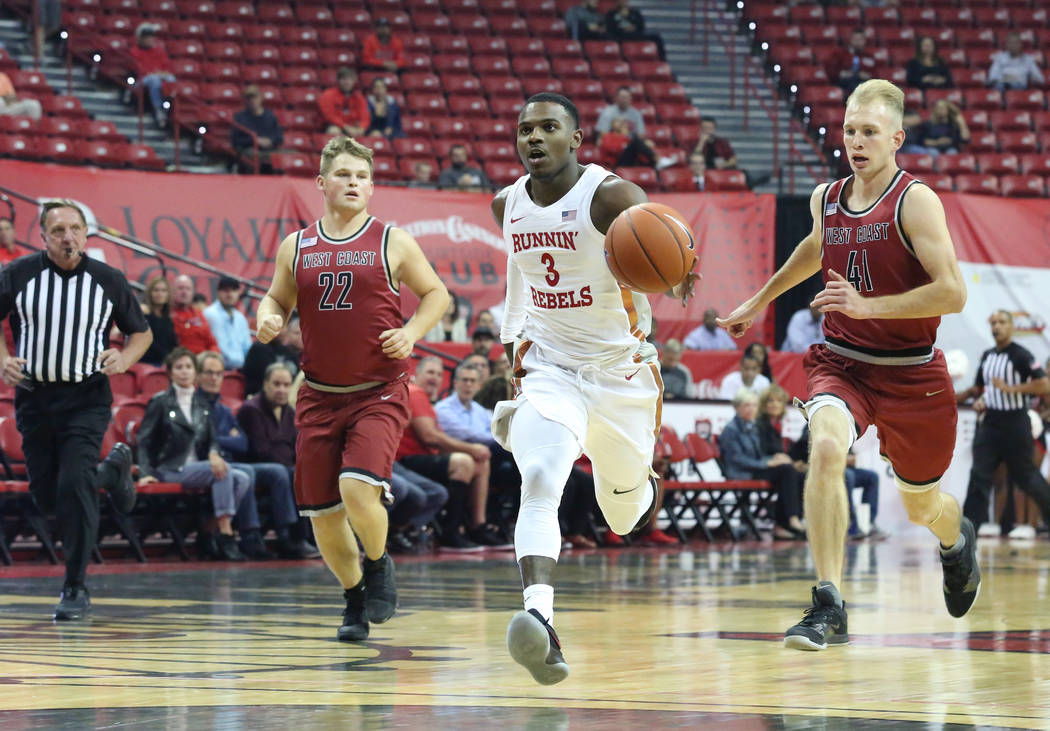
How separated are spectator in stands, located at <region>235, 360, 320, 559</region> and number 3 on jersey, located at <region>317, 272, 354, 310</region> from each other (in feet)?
17.0

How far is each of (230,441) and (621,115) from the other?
9839 millimetres

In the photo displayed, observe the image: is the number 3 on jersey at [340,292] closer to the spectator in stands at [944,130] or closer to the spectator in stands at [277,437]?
the spectator in stands at [277,437]

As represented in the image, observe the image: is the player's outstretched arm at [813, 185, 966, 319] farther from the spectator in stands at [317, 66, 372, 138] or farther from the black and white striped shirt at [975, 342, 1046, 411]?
the spectator in stands at [317, 66, 372, 138]

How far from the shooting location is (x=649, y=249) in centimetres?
485

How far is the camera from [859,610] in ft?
24.0

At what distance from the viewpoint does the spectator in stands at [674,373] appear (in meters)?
14.7

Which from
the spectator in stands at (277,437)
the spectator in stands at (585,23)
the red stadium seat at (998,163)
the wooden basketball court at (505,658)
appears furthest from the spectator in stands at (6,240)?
the red stadium seat at (998,163)

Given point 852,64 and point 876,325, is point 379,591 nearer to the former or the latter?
point 876,325

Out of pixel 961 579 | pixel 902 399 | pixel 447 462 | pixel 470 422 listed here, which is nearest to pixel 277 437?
pixel 447 462

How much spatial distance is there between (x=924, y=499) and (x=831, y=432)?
84cm

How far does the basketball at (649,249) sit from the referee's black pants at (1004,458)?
953 centimetres

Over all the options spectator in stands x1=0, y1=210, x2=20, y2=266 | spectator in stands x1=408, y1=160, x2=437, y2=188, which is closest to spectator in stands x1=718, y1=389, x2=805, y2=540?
spectator in stands x1=408, y1=160, x2=437, y2=188

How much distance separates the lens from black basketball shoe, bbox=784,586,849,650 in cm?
512

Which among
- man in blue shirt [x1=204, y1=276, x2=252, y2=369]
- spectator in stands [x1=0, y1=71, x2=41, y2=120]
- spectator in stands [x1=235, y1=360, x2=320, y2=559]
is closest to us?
spectator in stands [x1=235, y1=360, x2=320, y2=559]
